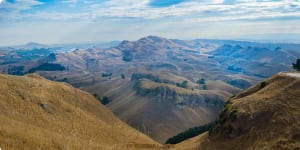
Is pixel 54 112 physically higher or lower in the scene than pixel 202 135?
lower

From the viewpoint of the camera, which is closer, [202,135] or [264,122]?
[264,122]

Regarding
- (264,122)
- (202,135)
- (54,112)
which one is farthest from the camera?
(54,112)

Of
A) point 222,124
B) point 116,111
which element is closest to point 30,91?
point 222,124

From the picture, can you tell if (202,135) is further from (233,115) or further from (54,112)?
(54,112)

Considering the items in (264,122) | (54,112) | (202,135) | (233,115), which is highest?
(264,122)

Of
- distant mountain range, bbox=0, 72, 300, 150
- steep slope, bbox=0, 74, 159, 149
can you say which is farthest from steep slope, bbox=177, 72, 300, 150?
steep slope, bbox=0, 74, 159, 149

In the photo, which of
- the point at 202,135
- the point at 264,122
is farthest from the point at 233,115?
the point at 202,135

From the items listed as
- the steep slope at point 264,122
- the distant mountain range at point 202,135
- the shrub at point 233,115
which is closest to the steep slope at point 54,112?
the distant mountain range at point 202,135

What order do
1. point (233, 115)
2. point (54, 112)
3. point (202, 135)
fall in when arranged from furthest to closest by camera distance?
point (54, 112), point (202, 135), point (233, 115)
